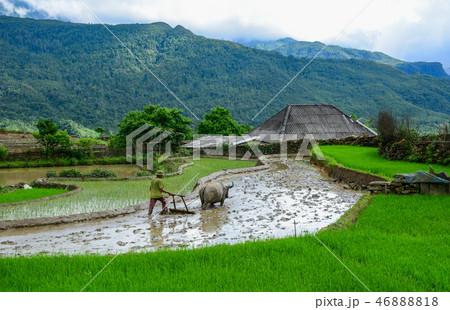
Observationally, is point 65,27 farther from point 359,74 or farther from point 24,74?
point 359,74

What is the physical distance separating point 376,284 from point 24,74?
102 meters

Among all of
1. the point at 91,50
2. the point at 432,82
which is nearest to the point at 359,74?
the point at 432,82

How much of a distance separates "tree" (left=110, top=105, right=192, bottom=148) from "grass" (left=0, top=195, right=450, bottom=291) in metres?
24.3

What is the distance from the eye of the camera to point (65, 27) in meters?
132

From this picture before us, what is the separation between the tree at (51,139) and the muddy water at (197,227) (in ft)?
59.4

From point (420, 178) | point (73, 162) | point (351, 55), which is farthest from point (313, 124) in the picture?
point (351, 55)

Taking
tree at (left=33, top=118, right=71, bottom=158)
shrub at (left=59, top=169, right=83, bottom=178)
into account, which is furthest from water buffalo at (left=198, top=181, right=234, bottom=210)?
tree at (left=33, top=118, right=71, bottom=158)

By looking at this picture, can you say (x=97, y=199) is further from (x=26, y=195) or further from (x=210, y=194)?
(x=210, y=194)

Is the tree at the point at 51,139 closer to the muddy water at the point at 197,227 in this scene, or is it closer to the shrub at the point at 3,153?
the shrub at the point at 3,153

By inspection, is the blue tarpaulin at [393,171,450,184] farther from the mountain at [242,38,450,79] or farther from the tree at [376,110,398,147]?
the mountain at [242,38,450,79]

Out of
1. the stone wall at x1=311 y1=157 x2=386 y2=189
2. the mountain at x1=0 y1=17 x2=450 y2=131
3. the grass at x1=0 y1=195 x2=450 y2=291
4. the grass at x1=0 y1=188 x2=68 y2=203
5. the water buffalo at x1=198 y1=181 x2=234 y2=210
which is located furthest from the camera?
the mountain at x1=0 y1=17 x2=450 y2=131

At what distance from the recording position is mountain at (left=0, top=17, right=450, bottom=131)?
235 ft

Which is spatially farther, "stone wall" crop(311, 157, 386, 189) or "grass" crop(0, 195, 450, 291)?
"stone wall" crop(311, 157, 386, 189)

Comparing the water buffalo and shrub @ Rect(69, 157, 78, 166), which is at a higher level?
the water buffalo
